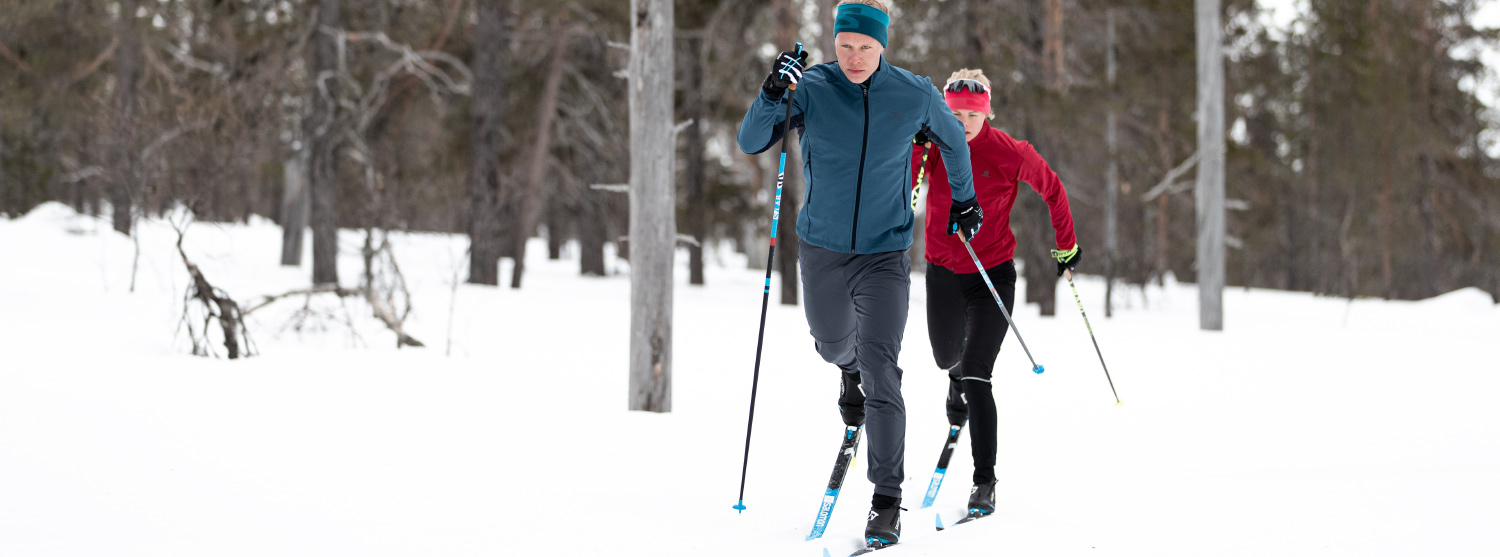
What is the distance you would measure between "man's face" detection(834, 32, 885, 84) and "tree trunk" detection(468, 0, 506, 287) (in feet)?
40.4

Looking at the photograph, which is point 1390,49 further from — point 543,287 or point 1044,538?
point 1044,538

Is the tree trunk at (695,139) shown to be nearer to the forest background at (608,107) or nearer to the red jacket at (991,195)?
the forest background at (608,107)

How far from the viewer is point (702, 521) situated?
12.7 ft

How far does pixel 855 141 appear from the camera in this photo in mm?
3432

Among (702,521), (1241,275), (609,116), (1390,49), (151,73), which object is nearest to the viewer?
(702,521)

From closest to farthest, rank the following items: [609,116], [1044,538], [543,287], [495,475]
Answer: [1044,538], [495,475], [543,287], [609,116]

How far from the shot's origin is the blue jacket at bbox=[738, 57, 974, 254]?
3.42 meters

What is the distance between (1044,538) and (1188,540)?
491 mm

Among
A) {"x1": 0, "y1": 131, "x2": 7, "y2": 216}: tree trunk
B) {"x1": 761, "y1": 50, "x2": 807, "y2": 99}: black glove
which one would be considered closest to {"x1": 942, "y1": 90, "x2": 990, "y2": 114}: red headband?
{"x1": 761, "y1": 50, "x2": 807, "y2": 99}: black glove

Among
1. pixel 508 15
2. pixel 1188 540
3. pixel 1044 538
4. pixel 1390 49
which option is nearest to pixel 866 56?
pixel 1044 538

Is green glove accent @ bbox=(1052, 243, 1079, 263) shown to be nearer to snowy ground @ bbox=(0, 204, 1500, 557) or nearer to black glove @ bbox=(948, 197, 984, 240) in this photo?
black glove @ bbox=(948, 197, 984, 240)

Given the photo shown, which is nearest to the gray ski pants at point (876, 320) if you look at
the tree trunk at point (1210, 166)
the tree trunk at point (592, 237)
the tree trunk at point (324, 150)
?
the tree trunk at point (1210, 166)

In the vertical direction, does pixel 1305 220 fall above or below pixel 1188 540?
above

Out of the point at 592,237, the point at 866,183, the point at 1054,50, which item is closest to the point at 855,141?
the point at 866,183
